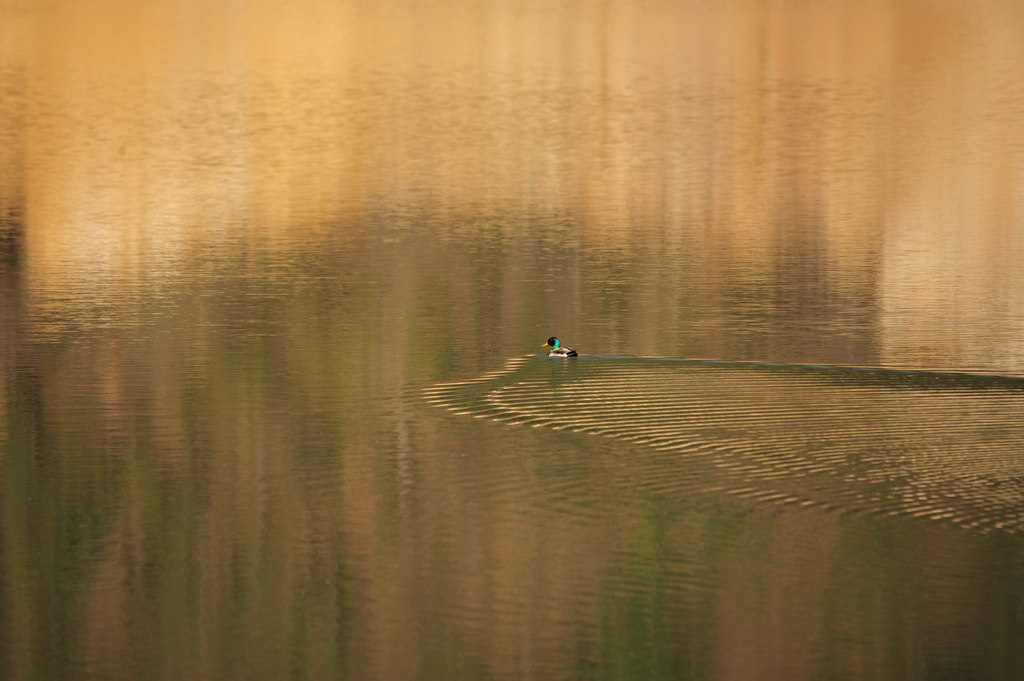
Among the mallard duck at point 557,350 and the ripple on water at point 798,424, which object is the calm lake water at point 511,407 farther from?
the mallard duck at point 557,350

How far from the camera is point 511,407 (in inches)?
506

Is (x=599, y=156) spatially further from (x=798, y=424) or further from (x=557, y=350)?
(x=798, y=424)

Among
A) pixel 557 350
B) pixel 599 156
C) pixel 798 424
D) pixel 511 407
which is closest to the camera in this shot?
pixel 798 424

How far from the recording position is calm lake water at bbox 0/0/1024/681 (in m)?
8.88

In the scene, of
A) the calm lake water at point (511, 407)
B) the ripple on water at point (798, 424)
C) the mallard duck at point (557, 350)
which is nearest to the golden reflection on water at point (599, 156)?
the calm lake water at point (511, 407)

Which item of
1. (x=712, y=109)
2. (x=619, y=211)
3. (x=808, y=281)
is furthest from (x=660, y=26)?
(x=808, y=281)

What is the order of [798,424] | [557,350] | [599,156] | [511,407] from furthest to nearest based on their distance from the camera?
1. [599,156]
2. [557,350]
3. [511,407]
4. [798,424]

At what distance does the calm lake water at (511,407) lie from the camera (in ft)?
29.1

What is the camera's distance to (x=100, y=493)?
1096cm

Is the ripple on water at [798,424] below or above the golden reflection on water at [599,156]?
below

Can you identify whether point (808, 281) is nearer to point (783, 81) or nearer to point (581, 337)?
point (581, 337)

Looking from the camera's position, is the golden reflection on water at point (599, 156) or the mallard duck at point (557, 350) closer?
the mallard duck at point (557, 350)

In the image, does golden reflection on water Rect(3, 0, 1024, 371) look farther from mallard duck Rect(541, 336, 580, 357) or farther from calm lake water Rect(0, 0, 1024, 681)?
mallard duck Rect(541, 336, 580, 357)

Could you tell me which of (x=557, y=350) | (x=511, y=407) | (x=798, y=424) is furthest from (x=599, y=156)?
(x=798, y=424)
